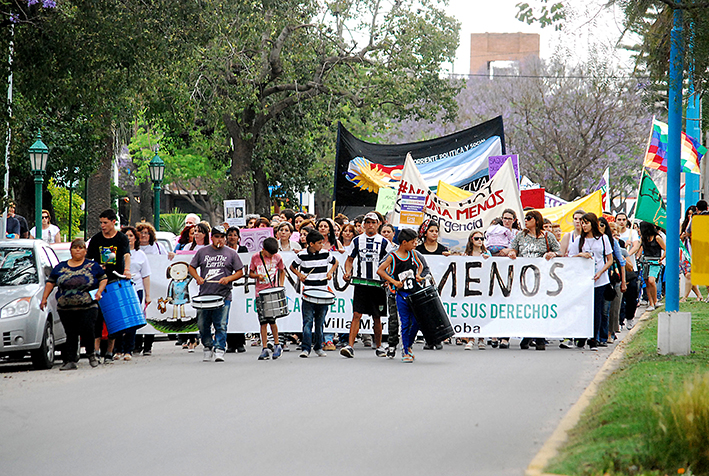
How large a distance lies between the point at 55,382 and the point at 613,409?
21.0 feet

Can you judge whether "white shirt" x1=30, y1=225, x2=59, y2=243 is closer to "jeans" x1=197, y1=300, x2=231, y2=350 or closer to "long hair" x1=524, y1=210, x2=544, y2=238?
"jeans" x1=197, y1=300, x2=231, y2=350

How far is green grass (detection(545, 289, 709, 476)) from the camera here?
5887mm

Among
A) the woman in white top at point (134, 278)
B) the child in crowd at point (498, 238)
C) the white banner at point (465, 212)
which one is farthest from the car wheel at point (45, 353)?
the white banner at point (465, 212)

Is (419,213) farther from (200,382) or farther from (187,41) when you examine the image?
(200,382)

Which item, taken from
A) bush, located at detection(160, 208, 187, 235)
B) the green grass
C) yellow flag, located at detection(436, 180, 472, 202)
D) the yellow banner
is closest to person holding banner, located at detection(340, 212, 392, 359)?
the green grass

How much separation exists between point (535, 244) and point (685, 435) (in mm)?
9086

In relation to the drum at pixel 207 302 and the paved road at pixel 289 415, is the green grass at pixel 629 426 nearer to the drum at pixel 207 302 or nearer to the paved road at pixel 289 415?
the paved road at pixel 289 415

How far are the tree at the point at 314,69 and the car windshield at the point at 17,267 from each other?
514 inches

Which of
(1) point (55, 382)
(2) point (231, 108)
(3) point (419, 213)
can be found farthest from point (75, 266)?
(2) point (231, 108)

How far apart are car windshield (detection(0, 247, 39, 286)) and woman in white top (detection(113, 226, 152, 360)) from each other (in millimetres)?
1413

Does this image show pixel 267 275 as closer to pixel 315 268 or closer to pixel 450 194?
pixel 315 268

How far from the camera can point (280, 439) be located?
758 centimetres

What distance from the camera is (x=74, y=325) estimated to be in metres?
12.6

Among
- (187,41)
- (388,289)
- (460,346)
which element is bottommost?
(460,346)
